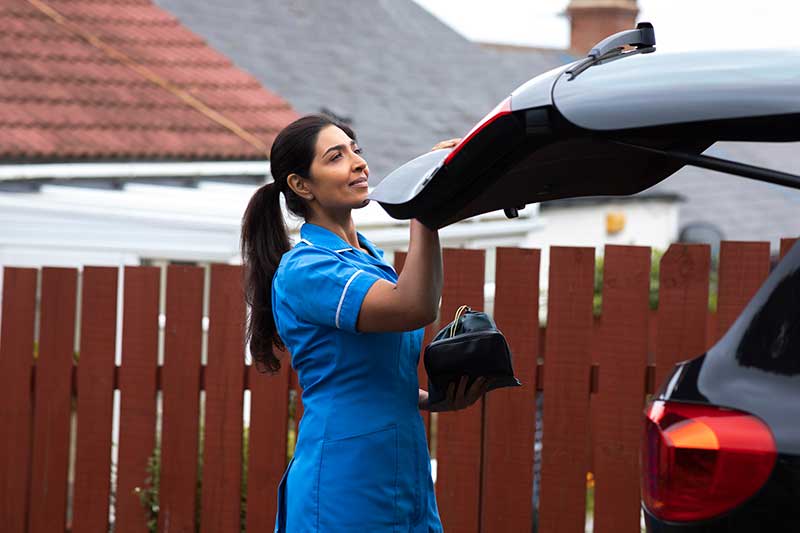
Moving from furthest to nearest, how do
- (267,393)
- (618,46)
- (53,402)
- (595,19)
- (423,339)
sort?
(595,19)
(53,402)
(267,393)
(423,339)
(618,46)

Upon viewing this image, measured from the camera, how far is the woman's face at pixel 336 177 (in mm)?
3199

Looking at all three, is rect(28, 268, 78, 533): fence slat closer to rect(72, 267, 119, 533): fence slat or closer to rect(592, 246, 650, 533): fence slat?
rect(72, 267, 119, 533): fence slat

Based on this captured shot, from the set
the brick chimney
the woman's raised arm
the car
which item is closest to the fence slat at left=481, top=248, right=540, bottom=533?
the woman's raised arm

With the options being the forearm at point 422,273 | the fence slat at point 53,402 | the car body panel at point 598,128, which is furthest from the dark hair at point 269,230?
the fence slat at point 53,402

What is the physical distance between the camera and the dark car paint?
7.49ft

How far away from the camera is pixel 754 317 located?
8.11 feet

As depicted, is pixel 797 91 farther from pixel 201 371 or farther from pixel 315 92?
pixel 315 92

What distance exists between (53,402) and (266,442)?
1.10m

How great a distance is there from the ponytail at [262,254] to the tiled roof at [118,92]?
17.4ft

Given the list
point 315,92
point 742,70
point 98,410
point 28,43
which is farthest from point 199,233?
point 742,70

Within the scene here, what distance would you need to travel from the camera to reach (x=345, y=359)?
9.94 ft

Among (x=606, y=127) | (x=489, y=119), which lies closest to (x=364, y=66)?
(x=489, y=119)

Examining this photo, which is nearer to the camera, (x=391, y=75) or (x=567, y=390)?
(x=567, y=390)

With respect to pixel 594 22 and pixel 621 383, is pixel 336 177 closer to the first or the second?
pixel 621 383
